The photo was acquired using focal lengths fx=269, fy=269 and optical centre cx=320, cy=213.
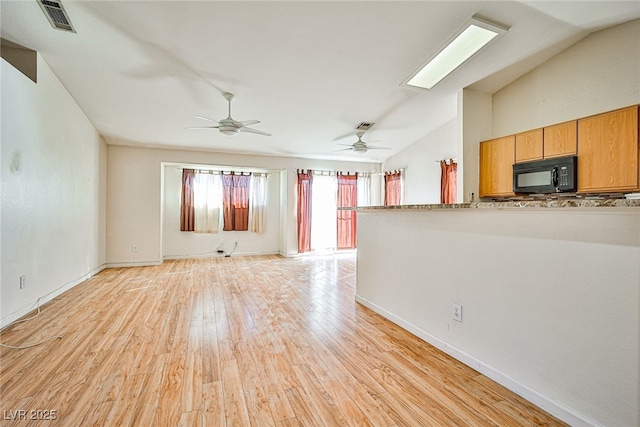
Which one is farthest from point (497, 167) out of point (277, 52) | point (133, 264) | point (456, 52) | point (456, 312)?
point (133, 264)

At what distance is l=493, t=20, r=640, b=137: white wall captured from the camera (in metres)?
2.74

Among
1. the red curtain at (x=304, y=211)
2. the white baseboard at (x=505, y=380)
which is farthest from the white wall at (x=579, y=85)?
the red curtain at (x=304, y=211)

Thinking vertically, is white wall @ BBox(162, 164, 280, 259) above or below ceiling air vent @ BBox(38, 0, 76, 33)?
below

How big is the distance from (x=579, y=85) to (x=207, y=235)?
22.6ft

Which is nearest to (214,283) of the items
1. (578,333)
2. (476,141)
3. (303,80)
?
(303,80)

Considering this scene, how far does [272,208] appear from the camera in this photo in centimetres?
704

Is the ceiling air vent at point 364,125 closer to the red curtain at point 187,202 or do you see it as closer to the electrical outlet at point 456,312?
the electrical outlet at point 456,312

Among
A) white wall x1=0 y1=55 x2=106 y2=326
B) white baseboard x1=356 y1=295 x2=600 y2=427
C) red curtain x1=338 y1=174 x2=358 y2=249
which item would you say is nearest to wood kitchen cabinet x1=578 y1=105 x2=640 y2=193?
white baseboard x1=356 y1=295 x2=600 y2=427

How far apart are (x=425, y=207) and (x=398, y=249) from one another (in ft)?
1.81

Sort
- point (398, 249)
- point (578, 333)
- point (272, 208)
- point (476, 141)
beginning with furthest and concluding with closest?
point (272, 208)
point (476, 141)
point (398, 249)
point (578, 333)

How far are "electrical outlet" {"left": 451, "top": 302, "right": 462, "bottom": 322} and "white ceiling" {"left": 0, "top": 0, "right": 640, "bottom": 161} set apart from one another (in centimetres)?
243

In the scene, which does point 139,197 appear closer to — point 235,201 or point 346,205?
point 235,201

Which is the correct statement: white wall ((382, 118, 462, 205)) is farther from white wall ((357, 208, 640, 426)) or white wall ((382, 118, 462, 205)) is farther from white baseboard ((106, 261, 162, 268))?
white baseboard ((106, 261, 162, 268))

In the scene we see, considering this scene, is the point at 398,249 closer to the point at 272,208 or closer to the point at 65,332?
the point at 65,332
